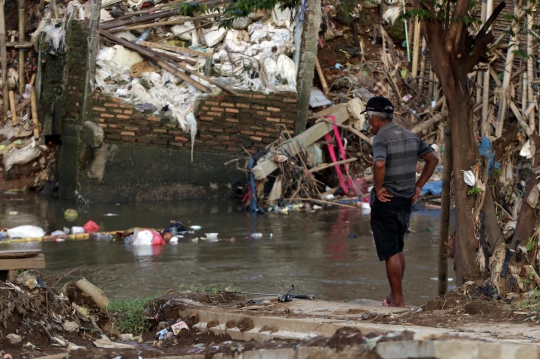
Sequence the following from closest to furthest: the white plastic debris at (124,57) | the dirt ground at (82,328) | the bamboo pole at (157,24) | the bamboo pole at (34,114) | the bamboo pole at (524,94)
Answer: the dirt ground at (82,328) < the white plastic debris at (124,57) < the bamboo pole at (157,24) < the bamboo pole at (524,94) < the bamboo pole at (34,114)

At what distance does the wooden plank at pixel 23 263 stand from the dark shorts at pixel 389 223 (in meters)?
2.40

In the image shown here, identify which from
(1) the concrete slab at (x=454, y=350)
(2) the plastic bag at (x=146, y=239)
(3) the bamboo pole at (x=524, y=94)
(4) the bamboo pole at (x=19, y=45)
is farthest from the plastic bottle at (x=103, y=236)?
(4) the bamboo pole at (x=19, y=45)

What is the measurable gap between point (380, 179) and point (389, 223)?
37 centimetres

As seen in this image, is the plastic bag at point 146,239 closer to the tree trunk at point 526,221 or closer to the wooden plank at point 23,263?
the wooden plank at point 23,263

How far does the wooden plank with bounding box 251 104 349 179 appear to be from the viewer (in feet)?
41.3

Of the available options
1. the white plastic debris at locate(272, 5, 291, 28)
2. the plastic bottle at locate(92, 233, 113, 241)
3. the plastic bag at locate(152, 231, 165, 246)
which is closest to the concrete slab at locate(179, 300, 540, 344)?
the plastic bag at locate(152, 231, 165, 246)

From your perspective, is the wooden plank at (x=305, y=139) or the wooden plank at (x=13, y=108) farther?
the wooden plank at (x=13, y=108)

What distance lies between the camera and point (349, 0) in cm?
691

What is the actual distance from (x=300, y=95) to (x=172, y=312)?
29.0 feet

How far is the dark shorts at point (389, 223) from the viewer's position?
5719 mm

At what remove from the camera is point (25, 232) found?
386 inches

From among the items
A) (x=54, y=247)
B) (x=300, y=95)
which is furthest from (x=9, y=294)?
(x=300, y=95)

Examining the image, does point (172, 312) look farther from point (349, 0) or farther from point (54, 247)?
point (54, 247)

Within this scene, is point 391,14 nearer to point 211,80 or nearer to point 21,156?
point 211,80
